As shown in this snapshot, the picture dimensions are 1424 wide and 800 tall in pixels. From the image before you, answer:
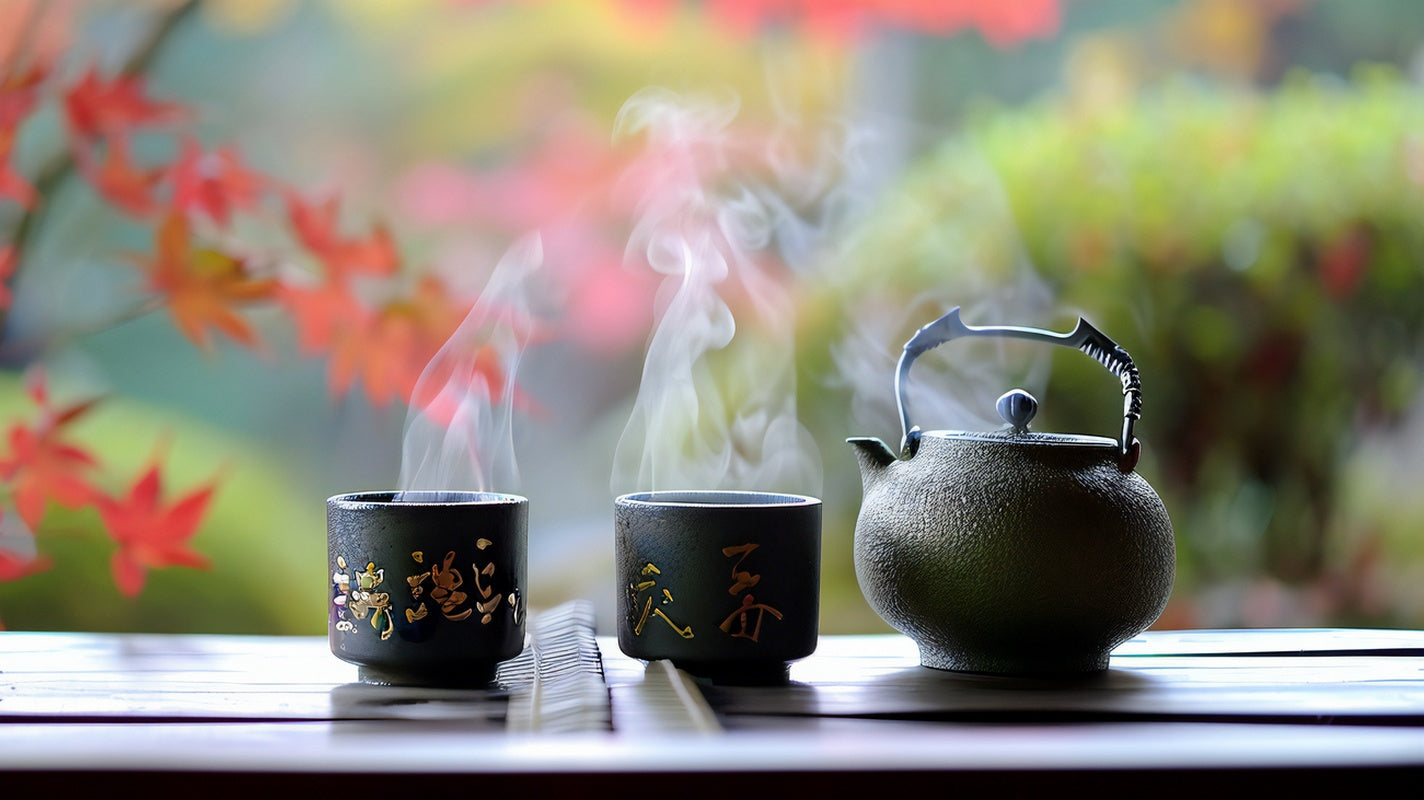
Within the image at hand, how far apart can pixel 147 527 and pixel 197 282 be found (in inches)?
17.0

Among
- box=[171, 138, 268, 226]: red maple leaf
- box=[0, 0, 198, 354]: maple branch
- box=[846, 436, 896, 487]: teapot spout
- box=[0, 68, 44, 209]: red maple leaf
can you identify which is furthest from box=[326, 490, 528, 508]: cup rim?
box=[0, 0, 198, 354]: maple branch

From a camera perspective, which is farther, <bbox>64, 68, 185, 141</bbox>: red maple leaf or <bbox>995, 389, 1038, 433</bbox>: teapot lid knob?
<bbox>64, 68, 185, 141</bbox>: red maple leaf

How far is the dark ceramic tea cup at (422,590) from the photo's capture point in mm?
932

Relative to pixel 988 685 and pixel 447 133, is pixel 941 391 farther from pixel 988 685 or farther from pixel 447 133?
pixel 988 685

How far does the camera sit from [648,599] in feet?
3.20

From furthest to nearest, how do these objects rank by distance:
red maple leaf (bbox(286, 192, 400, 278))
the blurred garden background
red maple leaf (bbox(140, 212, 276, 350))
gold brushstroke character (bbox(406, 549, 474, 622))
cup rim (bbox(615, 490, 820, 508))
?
1. the blurred garden background
2. red maple leaf (bbox(286, 192, 400, 278))
3. red maple leaf (bbox(140, 212, 276, 350))
4. cup rim (bbox(615, 490, 820, 508))
5. gold brushstroke character (bbox(406, 549, 474, 622))

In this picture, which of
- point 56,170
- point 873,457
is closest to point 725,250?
point 56,170

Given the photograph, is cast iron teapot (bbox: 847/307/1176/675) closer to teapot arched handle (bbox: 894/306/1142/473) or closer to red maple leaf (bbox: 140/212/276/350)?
teapot arched handle (bbox: 894/306/1142/473)

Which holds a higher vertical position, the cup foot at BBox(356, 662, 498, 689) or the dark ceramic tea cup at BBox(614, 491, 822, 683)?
the dark ceramic tea cup at BBox(614, 491, 822, 683)

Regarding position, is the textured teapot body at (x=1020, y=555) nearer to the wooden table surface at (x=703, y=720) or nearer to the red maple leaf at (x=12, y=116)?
the wooden table surface at (x=703, y=720)

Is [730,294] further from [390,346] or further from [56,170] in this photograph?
[56,170]

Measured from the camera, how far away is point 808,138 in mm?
2650

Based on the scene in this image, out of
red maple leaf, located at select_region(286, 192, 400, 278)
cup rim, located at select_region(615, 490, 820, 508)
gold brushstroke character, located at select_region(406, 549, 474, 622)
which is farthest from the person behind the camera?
red maple leaf, located at select_region(286, 192, 400, 278)

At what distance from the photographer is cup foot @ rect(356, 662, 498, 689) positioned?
944 millimetres
